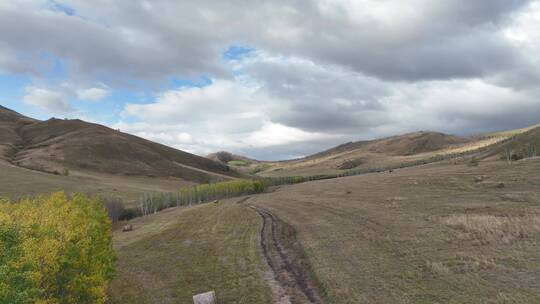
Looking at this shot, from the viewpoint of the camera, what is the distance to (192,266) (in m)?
39.9

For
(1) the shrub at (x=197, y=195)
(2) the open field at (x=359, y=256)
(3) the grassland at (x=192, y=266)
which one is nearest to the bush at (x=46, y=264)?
(3) the grassland at (x=192, y=266)

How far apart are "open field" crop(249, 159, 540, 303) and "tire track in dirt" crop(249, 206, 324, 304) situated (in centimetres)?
110

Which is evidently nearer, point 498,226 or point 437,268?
point 437,268

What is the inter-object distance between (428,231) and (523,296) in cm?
1859

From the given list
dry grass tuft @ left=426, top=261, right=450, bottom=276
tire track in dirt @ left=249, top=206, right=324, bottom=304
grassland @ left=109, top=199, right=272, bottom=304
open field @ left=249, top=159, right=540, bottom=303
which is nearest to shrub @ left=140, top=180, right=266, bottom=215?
grassland @ left=109, top=199, right=272, bottom=304

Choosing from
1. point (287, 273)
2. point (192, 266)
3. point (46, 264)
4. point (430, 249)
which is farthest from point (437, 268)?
point (46, 264)

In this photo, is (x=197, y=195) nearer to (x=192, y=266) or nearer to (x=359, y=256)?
(x=192, y=266)

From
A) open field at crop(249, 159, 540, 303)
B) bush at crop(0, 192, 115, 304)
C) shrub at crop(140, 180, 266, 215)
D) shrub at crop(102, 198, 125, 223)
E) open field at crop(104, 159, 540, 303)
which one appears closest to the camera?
bush at crop(0, 192, 115, 304)

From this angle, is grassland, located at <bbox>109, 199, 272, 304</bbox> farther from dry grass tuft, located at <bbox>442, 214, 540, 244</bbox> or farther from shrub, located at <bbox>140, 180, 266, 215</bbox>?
shrub, located at <bbox>140, 180, 266, 215</bbox>

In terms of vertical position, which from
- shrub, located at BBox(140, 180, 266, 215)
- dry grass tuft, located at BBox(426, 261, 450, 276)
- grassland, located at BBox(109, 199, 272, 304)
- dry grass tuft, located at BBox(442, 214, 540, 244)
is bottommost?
grassland, located at BBox(109, 199, 272, 304)

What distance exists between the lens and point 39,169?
18500 centimetres

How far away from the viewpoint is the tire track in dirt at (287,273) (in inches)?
1065

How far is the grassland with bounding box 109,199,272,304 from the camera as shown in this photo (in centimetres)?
3141

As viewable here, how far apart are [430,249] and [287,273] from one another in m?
12.2
